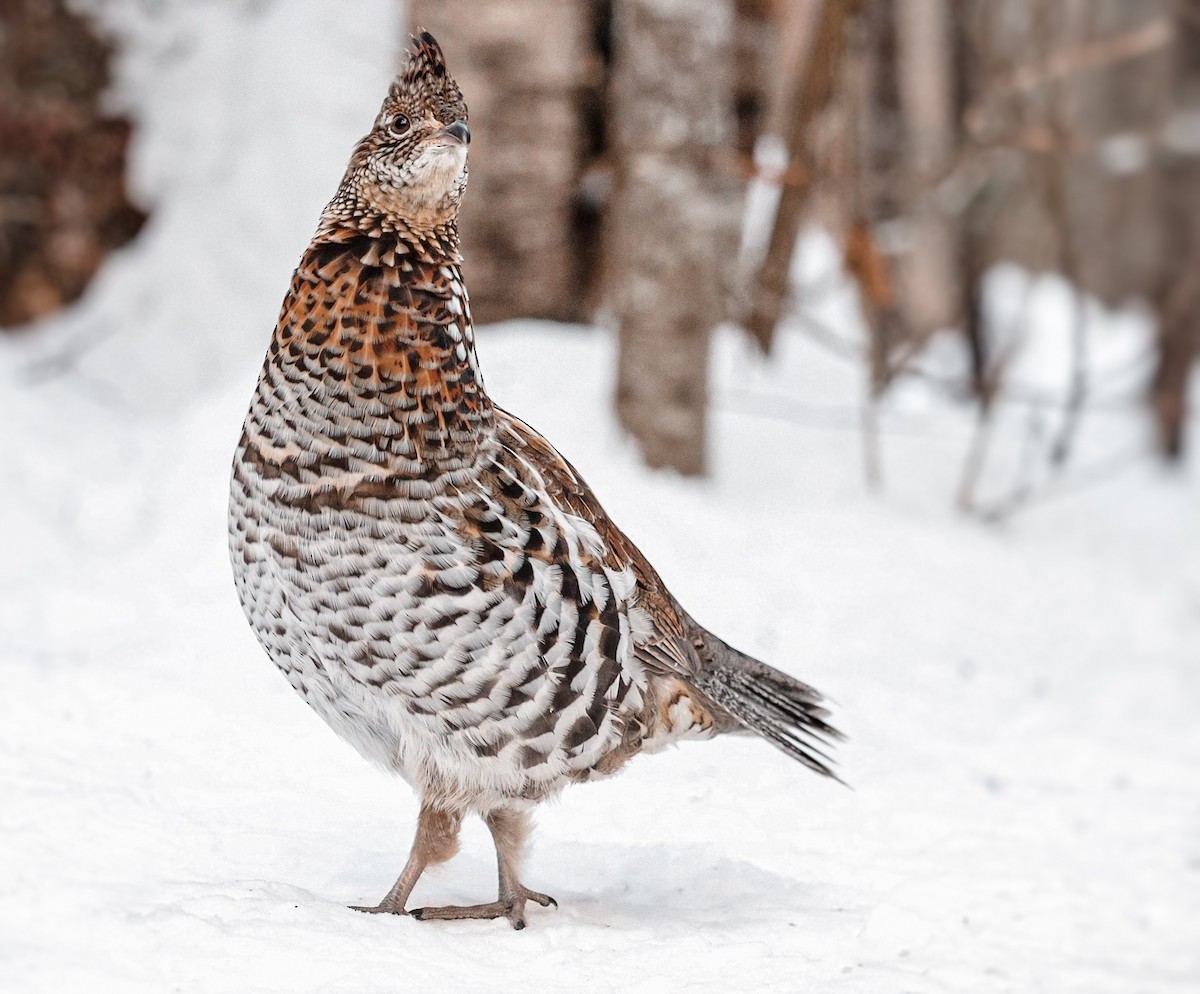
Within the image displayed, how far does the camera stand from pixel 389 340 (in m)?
2.94

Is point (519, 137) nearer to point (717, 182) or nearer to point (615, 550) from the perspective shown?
point (717, 182)

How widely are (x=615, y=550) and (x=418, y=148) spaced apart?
95 cm

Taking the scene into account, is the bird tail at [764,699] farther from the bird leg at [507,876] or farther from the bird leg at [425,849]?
the bird leg at [425,849]

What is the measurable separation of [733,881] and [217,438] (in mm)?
3253

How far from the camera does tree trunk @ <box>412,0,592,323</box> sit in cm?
643

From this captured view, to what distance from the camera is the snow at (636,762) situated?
10.4ft

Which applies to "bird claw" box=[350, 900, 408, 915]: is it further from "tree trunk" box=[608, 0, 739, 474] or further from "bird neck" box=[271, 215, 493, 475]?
"tree trunk" box=[608, 0, 739, 474]

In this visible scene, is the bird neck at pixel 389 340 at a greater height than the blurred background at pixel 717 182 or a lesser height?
lesser

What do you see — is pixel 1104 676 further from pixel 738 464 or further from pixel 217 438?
pixel 217 438

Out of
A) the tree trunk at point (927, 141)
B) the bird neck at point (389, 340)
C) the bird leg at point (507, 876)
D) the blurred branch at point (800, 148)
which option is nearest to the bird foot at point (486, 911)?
the bird leg at point (507, 876)

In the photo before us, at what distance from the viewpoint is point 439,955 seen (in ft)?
9.70

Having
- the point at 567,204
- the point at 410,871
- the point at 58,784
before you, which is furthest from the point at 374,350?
the point at 567,204

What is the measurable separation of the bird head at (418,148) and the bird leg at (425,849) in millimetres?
1253

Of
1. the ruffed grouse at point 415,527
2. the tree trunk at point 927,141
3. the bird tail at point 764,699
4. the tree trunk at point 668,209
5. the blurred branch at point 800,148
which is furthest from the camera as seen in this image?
the tree trunk at point 927,141
